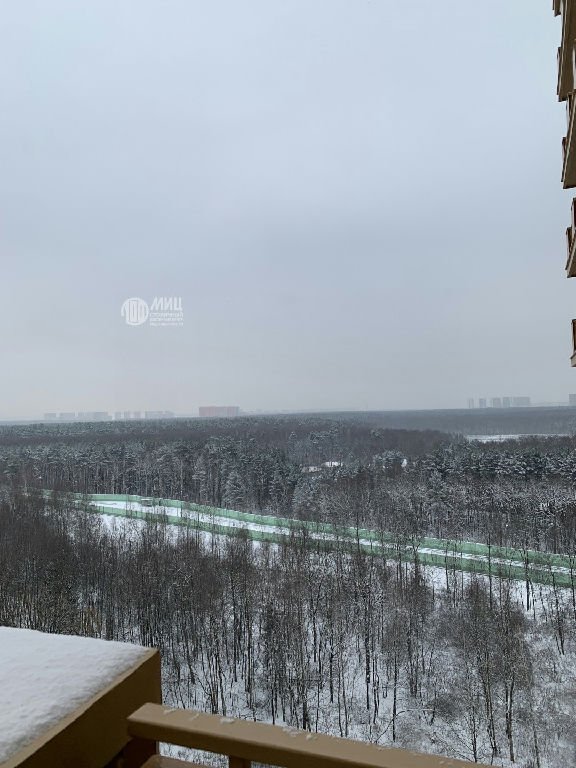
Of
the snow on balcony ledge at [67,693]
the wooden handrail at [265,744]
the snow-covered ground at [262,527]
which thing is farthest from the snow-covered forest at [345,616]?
the wooden handrail at [265,744]

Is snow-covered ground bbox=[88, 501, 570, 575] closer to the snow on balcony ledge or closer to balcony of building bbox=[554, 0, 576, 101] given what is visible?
balcony of building bbox=[554, 0, 576, 101]

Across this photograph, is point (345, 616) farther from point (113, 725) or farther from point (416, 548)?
point (113, 725)

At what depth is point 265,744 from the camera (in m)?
1.12

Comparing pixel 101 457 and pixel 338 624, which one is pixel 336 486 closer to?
pixel 338 624

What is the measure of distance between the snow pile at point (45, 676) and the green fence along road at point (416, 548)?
25.5 meters

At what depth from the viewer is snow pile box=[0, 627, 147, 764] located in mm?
1194

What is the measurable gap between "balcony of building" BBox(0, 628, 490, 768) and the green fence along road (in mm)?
25570

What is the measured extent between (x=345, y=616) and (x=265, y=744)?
23.2 m

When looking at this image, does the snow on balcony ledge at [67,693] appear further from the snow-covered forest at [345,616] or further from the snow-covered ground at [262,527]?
the snow-covered ground at [262,527]

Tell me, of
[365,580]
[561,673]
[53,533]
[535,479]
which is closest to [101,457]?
[53,533]

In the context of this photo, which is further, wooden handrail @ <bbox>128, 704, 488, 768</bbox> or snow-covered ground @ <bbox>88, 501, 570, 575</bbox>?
snow-covered ground @ <bbox>88, 501, 570, 575</bbox>

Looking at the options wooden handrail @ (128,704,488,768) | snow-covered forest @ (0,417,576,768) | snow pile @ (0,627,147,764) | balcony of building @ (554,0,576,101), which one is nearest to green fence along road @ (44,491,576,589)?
snow-covered forest @ (0,417,576,768)

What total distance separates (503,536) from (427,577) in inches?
287

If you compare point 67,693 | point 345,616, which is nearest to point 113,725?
point 67,693
